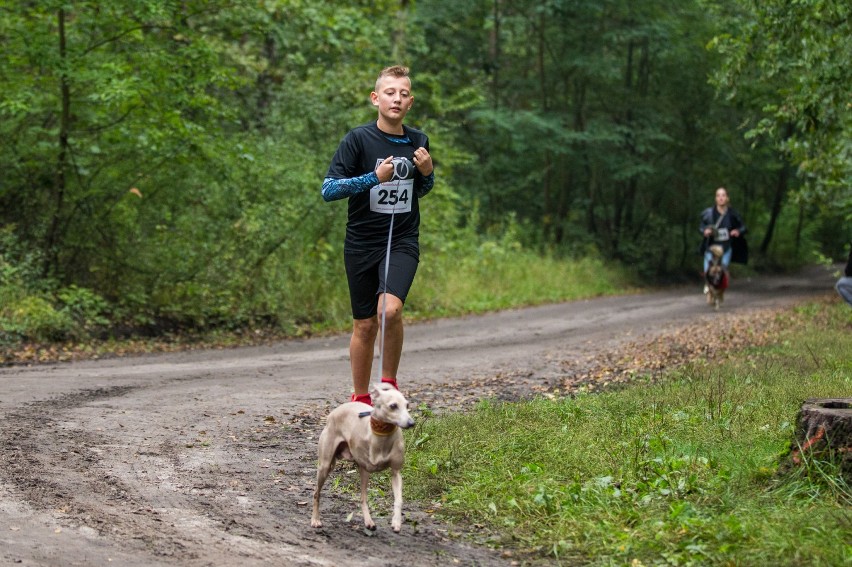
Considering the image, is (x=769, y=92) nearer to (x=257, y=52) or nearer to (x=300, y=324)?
(x=257, y=52)

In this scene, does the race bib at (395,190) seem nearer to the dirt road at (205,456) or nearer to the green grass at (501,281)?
the dirt road at (205,456)

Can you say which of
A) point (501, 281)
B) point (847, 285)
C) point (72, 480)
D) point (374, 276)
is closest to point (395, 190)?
point (374, 276)

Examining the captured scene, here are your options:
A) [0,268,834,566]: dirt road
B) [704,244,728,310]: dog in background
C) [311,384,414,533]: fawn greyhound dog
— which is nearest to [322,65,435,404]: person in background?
[311,384,414,533]: fawn greyhound dog

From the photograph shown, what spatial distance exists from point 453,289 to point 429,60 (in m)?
11.5

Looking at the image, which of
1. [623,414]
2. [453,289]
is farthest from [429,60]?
[623,414]

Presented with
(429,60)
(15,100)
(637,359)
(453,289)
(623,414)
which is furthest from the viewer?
(429,60)

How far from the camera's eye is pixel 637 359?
11742mm

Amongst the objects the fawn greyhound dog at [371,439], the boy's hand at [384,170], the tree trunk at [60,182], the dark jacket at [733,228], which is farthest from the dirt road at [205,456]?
the dark jacket at [733,228]

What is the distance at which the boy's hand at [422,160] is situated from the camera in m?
6.01

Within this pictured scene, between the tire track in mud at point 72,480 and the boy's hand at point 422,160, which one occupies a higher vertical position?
the boy's hand at point 422,160

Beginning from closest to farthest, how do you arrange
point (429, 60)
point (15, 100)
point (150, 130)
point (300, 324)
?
point (15, 100), point (150, 130), point (300, 324), point (429, 60)

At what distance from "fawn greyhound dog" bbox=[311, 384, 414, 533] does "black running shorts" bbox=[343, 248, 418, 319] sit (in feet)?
3.42

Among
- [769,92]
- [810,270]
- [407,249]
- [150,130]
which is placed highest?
[769,92]

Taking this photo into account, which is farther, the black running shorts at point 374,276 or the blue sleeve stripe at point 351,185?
the black running shorts at point 374,276
